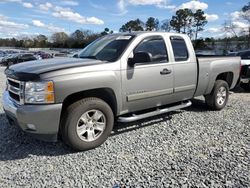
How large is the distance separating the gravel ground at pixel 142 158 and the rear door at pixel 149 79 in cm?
60

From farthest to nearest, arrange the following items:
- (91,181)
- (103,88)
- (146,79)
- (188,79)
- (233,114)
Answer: (233,114) < (188,79) < (146,79) < (103,88) < (91,181)

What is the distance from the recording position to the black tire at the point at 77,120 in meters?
4.14

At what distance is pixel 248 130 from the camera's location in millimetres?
5395

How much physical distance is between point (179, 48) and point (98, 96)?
2182 mm

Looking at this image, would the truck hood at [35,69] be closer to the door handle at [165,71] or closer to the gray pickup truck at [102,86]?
the gray pickup truck at [102,86]

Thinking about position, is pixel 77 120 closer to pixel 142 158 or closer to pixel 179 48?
pixel 142 158

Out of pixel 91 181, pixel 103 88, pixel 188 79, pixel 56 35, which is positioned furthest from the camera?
pixel 56 35

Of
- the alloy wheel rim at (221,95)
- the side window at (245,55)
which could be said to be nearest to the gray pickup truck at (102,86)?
the alloy wheel rim at (221,95)

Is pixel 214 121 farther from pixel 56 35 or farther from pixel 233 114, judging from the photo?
pixel 56 35

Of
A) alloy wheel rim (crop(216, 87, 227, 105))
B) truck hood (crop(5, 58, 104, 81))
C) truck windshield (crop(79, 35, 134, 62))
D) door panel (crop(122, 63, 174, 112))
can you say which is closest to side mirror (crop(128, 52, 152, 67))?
door panel (crop(122, 63, 174, 112))

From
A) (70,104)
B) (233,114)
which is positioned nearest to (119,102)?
(70,104)

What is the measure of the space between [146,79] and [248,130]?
2.29 metres

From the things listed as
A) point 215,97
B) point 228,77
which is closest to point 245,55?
point 228,77

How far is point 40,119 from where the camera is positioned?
3.92m
